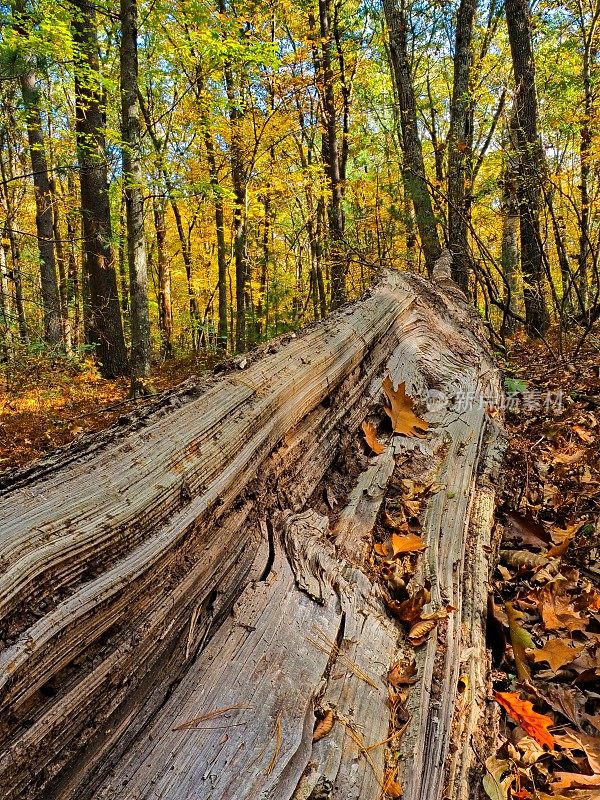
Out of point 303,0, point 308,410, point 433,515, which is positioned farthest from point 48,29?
point 433,515

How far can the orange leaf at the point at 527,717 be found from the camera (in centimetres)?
139

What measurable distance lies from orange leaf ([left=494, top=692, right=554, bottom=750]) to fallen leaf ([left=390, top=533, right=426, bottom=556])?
19.7 inches

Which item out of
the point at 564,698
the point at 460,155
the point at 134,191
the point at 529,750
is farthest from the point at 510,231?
the point at 529,750

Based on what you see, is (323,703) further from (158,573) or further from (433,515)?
Answer: (433,515)

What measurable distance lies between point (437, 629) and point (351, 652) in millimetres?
337

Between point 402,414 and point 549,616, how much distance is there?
1102 mm

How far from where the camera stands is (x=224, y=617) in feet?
4.27

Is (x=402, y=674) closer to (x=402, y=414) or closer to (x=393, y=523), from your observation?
(x=393, y=523)

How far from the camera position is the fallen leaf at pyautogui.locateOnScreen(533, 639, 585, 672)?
1.64 meters

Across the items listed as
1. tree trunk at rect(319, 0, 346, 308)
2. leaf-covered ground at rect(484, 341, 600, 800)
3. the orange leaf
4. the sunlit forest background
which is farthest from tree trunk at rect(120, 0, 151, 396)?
the orange leaf

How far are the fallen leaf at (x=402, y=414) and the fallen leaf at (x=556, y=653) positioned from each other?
42.3 inches

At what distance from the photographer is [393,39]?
24.8 ft

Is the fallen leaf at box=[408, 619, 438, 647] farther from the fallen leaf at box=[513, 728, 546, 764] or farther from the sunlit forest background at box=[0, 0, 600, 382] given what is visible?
the sunlit forest background at box=[0, 0, 600, 382]

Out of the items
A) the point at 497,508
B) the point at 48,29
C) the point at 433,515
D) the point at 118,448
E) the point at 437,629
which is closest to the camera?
the point at 118,448
